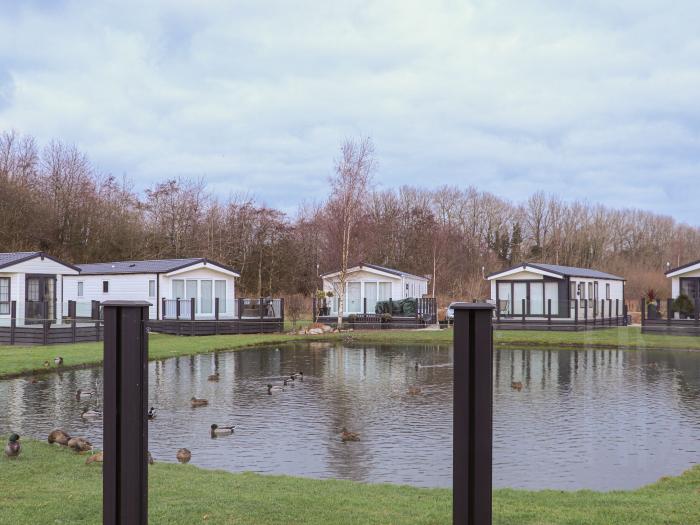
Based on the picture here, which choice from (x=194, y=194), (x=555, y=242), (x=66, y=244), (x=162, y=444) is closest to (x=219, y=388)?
(x=162, y=444)

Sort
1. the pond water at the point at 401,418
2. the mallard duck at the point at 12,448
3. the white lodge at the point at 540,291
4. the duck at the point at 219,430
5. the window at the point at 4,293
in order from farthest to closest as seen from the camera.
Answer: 1. the white lodge at the point at 540,291
2. the window at the point at 4,293
3. the duck at the point at 219,430
4. the pond water at the point at 401,418
5. the mallard duck at the point at 12,448

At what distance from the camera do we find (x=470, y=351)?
3584 millimetres

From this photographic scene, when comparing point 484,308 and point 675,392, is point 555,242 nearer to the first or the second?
point 675,392

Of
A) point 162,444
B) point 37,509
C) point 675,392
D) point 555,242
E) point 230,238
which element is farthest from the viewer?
point 555,242

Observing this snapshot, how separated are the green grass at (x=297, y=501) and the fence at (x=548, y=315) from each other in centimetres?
2831

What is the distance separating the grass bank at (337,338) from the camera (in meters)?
22.4

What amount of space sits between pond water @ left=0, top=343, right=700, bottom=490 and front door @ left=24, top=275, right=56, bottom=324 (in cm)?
992

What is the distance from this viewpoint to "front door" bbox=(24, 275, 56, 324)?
1170 inches

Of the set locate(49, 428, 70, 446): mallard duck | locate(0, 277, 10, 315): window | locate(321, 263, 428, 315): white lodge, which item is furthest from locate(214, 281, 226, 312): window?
locate(49, 428, 70, 446): mallard duck

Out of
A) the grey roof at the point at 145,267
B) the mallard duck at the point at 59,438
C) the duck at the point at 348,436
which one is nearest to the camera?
the mallard duck at the point at 59,438

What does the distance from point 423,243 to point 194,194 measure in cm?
1847

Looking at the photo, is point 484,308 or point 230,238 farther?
point 230,238

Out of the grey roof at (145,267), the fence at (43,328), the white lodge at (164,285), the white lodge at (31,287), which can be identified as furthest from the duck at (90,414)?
the grey roof at (145,267)

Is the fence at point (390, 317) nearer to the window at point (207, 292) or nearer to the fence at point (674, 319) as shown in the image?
the window at point (207, 292)
